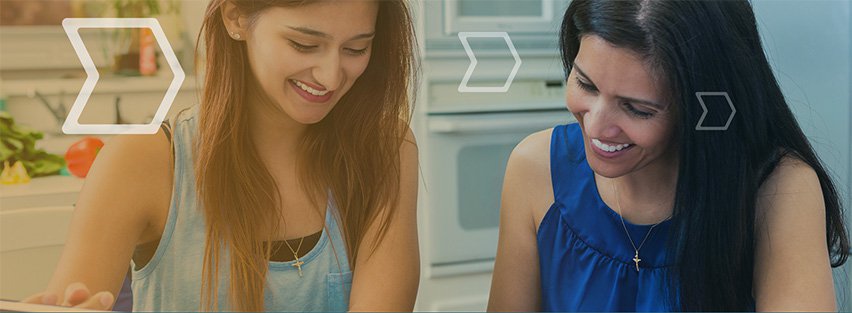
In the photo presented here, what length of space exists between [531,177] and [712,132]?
0.18 m

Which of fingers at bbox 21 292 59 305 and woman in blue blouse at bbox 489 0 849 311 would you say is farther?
fingers at bbox 21 292 59 305

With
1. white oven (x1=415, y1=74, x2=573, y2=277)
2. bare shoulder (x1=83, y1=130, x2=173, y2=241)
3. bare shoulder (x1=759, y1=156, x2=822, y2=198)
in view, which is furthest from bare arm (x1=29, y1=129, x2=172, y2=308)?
bare shoulder (x1=759, y1=156, x2=822, y2=198)

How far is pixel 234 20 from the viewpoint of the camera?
82cm

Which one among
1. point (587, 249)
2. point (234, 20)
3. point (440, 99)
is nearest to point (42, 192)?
point (234, 20)

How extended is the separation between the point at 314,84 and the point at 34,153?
0.33 m

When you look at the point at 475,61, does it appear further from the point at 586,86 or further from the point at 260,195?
the point at 260,195

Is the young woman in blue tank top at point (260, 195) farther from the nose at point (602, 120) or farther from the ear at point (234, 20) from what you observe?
the nose at point (602, 120)

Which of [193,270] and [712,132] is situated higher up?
[712,132]

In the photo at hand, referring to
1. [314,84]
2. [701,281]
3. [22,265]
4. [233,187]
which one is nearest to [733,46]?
[701,281]

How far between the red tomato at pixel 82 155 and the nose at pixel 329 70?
0.25 meters

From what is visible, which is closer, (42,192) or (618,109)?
(618,109)

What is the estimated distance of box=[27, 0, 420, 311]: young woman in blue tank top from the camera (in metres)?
0.84

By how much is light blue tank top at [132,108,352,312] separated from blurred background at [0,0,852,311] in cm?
7

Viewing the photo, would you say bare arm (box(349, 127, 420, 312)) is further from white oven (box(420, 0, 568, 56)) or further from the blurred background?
white oven (box(420, 0, 568, 56))
